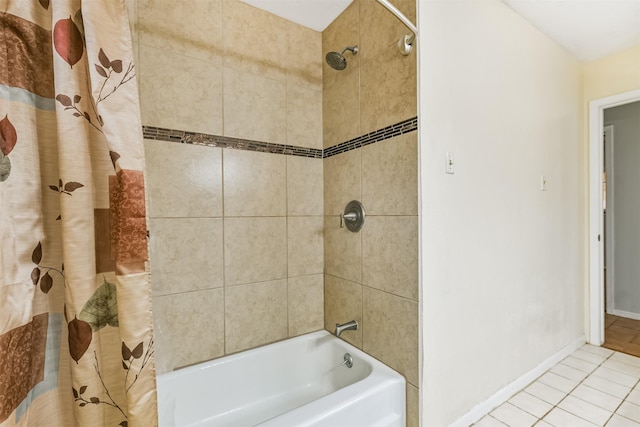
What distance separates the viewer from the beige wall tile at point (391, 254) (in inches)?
50.3

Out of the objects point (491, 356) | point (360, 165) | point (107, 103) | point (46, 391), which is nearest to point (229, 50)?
point (360, 165)

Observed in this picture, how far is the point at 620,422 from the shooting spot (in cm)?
145

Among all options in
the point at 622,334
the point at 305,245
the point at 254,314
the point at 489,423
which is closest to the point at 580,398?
the point at 489,423

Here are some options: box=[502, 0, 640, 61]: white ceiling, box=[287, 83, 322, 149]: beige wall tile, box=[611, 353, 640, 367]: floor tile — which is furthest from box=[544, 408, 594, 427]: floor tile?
box=[502, 0, 640, 61]: white ceiling

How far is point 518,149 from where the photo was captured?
5.81 feet

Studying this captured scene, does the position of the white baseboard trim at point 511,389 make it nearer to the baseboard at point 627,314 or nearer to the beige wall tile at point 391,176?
the beige wall tile at point 391,176

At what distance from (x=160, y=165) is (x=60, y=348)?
0.98 meters

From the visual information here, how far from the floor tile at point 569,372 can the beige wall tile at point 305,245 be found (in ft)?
5.86

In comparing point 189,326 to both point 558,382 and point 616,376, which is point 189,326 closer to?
point 558,382

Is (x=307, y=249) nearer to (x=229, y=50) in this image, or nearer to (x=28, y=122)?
(x=229, y=50)

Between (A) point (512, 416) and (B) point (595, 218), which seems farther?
(B) point (595, 218)

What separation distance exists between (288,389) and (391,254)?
40.5 inches

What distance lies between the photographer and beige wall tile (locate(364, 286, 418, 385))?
1.28 metres

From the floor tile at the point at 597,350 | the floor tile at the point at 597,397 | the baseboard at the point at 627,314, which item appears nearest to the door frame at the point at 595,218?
the floor tile at the point at 597,350
